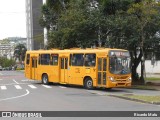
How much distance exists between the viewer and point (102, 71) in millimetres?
29281

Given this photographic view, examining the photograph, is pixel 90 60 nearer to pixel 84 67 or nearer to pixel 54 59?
pixel 84 67

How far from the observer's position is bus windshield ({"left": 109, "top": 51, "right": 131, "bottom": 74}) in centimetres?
2894

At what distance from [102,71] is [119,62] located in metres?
1.32

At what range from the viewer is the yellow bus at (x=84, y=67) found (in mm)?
28984

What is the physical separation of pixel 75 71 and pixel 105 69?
3.68m

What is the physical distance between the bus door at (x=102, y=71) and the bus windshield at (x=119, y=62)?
0.48 meters

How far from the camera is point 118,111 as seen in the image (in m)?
16.2

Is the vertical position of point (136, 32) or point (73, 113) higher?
point (136, 32)

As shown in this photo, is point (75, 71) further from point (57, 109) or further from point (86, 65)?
point (57, 109)

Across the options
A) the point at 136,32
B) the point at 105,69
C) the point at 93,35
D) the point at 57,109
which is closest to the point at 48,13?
the point at 93,35

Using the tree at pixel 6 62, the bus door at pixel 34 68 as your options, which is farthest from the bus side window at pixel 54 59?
the tree at pixel 6 62

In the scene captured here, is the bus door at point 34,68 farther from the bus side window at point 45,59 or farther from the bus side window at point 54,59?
the bus side window at point 54,59

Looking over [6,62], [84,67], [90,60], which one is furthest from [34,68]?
[6,62]

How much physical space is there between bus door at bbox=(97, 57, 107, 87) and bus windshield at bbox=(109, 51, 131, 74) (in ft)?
1.57
